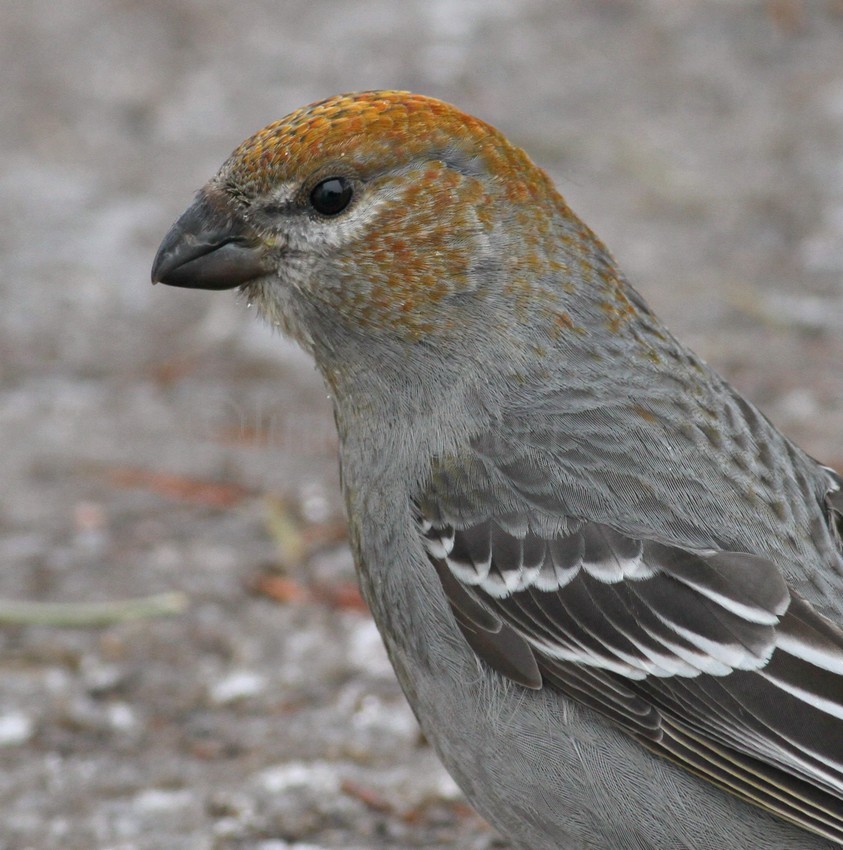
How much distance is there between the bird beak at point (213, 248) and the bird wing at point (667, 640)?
0.73m

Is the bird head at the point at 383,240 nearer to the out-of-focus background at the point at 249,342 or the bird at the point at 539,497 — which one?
the bird at the point at 539,497

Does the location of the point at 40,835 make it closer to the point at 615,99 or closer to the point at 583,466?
the point at 583,466

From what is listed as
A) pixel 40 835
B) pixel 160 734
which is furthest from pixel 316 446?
pixel 40 835

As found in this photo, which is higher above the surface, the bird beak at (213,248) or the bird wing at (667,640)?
the bird beak at (213,248)

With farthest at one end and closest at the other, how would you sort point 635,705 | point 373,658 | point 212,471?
1. point 212,471
2. point 373,658
3. point 635,705

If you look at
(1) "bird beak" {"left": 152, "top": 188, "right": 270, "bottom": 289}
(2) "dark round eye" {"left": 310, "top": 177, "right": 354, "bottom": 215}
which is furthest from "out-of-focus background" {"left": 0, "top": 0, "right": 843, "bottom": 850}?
(2) "dark round eye" {"left": 310, "top": 177, "right": 354, "bottom": 215}

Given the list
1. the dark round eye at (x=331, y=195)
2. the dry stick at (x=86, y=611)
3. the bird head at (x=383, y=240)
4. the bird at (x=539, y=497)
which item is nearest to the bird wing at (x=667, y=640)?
the bird at (x=539, y=497)

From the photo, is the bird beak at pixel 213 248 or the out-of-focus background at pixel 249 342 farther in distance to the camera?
the out-of-focus background at pixel 249 342

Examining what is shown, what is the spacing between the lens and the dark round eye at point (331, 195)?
3.46m

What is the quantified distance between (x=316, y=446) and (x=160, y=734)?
5.35ft

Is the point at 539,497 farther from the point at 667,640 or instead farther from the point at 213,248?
the point at 213,248

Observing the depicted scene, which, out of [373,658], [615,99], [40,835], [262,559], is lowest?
[40,835]

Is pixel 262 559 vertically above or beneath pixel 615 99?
beneath

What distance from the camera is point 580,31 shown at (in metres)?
7.95
